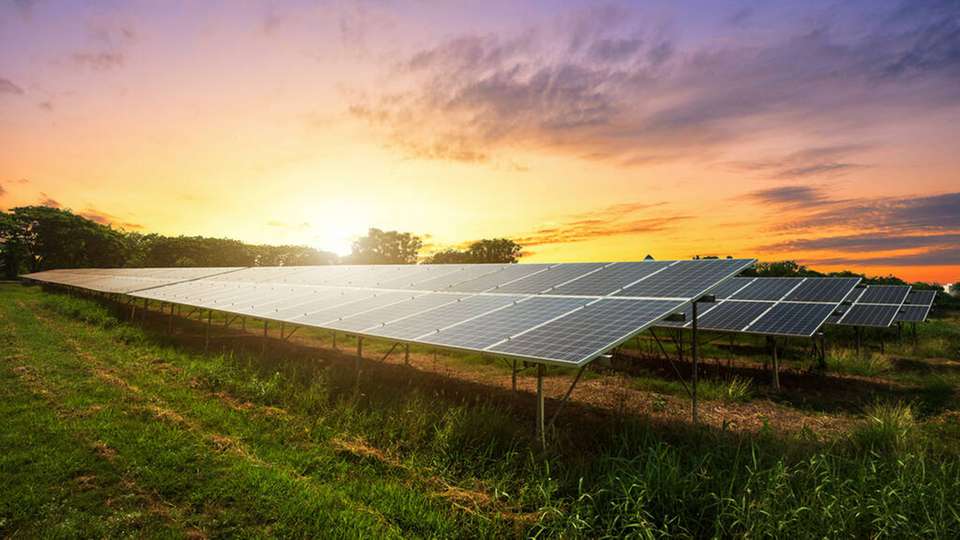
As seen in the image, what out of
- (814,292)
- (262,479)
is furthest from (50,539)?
(814,292)

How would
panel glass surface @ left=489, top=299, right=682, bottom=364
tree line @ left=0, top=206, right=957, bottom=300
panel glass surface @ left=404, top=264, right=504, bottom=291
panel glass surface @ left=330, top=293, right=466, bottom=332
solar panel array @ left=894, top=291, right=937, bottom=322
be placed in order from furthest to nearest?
1. tree line @ left=0, top=206, right=957, bottom=300
2. solar panel array @ left=894, top=291, right=937, bottom=322
3. panel glass surface @ left=404, top=264, right=504, bottom=291
4. panel glass surface @ left=330, top=293, right=466, bottom=332
5. panel glass surface @ left=489, top=299, right=682, bottom=364

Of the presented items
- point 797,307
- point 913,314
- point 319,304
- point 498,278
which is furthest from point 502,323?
point 913,314

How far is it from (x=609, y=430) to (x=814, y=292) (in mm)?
19814

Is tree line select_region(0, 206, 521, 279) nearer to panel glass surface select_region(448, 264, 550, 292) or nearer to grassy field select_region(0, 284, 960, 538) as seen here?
grassy field select_region(0, 284, 960, 538)

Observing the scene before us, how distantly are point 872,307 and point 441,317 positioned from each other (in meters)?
26.7

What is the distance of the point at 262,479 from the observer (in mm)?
7207

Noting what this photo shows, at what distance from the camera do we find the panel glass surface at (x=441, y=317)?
10.8m

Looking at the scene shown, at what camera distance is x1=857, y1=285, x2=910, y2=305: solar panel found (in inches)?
1060

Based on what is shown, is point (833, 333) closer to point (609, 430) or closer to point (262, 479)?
point (609, 430)

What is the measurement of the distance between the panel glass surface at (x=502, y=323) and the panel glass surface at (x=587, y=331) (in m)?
0.43

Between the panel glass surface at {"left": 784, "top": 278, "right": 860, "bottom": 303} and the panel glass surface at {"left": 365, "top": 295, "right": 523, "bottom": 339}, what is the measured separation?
16.9m

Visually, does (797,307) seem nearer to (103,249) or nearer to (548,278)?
(548,278)

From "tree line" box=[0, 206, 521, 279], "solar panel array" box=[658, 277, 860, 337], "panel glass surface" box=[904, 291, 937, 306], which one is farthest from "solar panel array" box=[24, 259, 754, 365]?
"tree line" box=[0, 206, 521, 279]

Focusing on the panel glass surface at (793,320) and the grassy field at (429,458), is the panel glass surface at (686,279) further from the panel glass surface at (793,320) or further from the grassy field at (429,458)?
the panel glass surface at (793,320)
